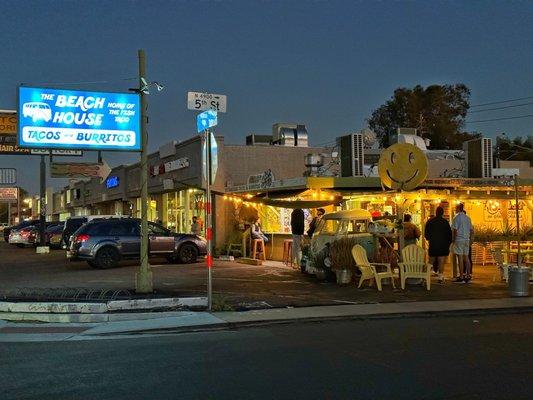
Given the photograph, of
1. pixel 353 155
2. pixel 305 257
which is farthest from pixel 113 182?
pixel 305 257

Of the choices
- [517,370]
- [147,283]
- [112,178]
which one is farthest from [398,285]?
[112,178]

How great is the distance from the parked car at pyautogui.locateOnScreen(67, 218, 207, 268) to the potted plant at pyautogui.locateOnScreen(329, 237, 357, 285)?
8.36m

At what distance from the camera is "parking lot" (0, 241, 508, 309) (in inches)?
525

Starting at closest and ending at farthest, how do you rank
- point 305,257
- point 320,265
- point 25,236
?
1. point 320,265
2. point 305,257
3. point 25,236

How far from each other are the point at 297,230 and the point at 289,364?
12259mm

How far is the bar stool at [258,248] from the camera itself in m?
22.4

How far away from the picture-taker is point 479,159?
2119 centimetres

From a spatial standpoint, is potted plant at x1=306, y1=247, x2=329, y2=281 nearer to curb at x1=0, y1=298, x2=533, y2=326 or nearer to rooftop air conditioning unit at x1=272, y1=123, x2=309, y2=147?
curb at x1=0, y1=298, x2=533, y2=326

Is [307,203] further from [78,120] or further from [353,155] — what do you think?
[78,120]

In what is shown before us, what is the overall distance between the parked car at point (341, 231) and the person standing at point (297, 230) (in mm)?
2315

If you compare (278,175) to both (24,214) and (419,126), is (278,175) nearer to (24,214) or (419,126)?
(419,126)

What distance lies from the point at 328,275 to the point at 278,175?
10.6 metres

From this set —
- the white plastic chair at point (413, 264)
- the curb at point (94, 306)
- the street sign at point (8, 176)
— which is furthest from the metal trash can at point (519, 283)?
the street sign at point (8, 176)

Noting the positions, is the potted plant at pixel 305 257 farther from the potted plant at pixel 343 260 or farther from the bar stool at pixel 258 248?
the bar stool at pixel 258 248
